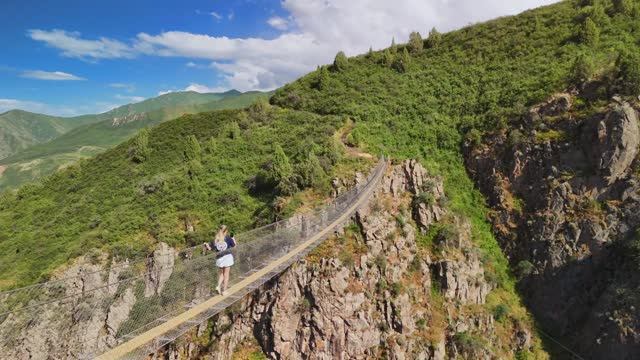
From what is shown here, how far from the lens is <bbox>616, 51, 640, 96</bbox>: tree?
24.2 meters

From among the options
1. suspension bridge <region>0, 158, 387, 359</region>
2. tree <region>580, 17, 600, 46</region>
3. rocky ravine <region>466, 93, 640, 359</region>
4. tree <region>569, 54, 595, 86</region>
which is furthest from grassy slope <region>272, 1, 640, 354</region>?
suspension bridge <region>0, 158, 387, 359</region>

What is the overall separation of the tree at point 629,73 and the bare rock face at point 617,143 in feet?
4.05

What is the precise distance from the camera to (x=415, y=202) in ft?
81.1

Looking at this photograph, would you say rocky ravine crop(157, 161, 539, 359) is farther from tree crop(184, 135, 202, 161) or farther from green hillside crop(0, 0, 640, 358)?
tree crop(184, 135, 202, 161)

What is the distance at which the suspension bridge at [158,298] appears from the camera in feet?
26.4

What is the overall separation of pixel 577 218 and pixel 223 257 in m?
20.0

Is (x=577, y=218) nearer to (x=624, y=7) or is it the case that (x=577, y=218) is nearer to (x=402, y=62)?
(x=624, y=7)

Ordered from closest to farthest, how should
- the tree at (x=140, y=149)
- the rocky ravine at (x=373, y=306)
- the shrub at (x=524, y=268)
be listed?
the rocky ravine at (x=373, y=306)
the shrub at (x=524, y=268)
the tree at (x=140, y=149)

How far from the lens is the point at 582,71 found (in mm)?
27500

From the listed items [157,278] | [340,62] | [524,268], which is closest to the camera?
[157,278]

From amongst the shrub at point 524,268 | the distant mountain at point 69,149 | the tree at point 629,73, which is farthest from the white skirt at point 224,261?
the distant mountain at point 69,149

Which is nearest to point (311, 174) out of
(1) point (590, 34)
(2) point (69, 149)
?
(1) point (590, 34)

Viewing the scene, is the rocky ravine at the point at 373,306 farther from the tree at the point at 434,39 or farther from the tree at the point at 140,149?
the tree at the point at 434,39

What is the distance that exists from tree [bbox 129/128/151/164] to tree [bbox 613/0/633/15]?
4190 centimetres
